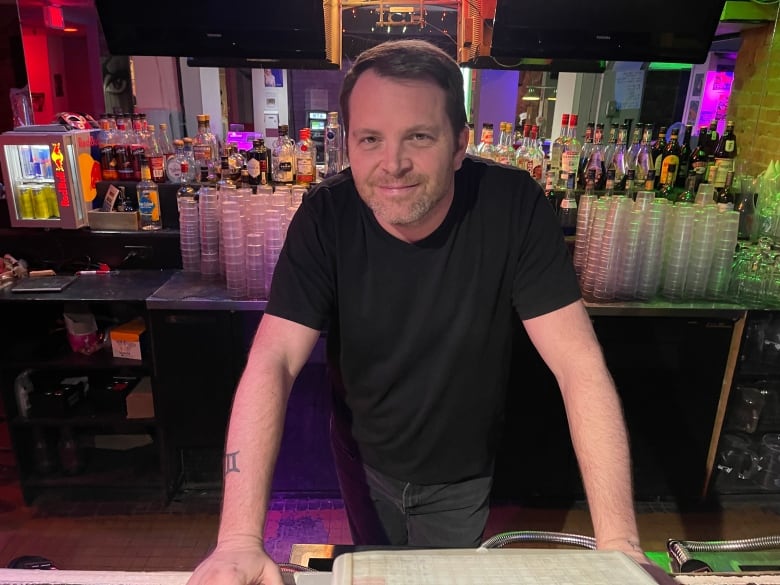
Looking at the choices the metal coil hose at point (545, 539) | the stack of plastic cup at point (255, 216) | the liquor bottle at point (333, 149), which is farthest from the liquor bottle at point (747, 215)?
the metal coil hose at point (545, 539)

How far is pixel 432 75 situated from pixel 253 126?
19.4 feet

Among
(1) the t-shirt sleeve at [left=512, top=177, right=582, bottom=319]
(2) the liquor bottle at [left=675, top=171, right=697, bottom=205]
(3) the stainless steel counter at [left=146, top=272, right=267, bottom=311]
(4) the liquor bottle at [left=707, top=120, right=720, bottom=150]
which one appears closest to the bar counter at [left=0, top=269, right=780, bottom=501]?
(3) the stainless steel counter at [left=146, top=272, right=267, bottom=311]

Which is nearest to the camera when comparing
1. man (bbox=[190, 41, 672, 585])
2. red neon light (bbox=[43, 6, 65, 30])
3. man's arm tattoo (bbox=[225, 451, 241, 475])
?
man's arm tattoo (bbox=[225, 451, 241, 475])

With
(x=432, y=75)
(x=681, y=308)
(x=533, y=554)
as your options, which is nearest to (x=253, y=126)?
(x=681, y=308)

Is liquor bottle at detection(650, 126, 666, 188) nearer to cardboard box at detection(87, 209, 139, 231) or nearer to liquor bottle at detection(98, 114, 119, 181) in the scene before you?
cardboard box at detection(87, 209, 139, 231)

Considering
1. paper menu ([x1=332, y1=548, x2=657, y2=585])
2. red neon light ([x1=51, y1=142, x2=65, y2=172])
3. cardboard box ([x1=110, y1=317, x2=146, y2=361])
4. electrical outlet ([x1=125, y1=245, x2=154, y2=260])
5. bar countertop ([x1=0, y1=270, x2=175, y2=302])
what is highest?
red neon light ([x1=51, y1=142, x2=65, y2=172])

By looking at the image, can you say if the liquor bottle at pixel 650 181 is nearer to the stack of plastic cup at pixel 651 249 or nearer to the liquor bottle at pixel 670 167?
the liquor bottle at pixel 670 167

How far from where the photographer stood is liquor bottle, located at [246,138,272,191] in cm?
298

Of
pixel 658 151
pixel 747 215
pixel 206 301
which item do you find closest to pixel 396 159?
pixel 206 301

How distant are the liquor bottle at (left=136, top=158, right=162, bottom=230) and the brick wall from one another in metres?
3.24

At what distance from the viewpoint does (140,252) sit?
290cm

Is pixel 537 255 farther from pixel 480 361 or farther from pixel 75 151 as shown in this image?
pixel 75 151

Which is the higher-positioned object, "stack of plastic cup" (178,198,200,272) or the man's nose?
the man's nose

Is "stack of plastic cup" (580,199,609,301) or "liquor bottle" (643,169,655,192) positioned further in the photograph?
"liquor bottle" (643,169,655,192)
